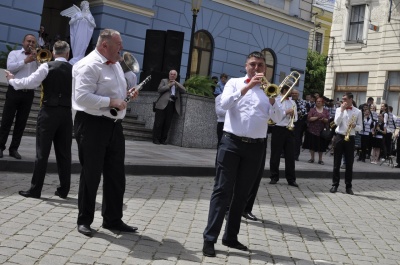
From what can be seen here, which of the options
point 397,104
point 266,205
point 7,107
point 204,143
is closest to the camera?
point 266,205

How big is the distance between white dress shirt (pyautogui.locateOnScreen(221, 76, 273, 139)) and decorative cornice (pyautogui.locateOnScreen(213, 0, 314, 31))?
19411 millimetres

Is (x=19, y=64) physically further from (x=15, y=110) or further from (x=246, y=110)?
(x=246, y=110)

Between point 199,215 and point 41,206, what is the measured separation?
1.94 m

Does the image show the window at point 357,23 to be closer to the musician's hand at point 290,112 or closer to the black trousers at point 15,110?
the musician's hand at point 290,112

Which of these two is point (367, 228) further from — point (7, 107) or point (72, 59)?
point (72, 59)

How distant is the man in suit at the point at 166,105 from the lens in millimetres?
17438

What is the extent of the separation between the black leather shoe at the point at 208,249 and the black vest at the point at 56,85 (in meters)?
3.07

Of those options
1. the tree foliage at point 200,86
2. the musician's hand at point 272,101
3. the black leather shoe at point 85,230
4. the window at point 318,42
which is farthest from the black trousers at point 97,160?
the window at point 318,42

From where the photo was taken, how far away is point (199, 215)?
820cm

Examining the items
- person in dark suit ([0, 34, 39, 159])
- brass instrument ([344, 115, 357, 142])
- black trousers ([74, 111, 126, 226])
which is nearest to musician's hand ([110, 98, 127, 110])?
black trousers ([74, 111, 126, 226])

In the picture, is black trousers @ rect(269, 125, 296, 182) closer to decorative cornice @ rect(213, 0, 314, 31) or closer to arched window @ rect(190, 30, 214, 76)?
A: arched window @ rect(190, 30, 214, 76)

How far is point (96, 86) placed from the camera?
638 cm

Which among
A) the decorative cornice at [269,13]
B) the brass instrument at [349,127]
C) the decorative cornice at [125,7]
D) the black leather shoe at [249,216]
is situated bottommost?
the black leather shoe at [249,216]

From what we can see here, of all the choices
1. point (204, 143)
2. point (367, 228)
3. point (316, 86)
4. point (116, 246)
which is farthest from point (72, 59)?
point (316, 86)
